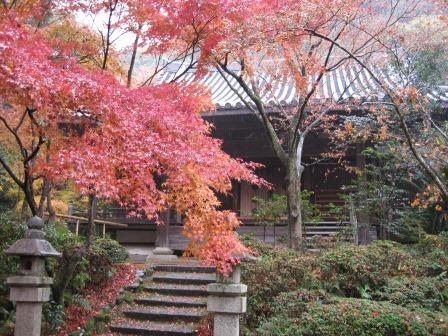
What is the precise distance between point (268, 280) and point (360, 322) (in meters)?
1.82

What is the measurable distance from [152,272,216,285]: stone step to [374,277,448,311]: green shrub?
347 cm

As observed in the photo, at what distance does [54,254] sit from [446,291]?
5938 mm

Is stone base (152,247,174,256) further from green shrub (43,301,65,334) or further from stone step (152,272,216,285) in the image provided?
green shrub (43,301,65,334)

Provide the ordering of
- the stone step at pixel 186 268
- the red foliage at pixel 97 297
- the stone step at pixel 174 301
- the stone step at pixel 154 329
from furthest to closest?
the stone step at pixel 186 268
the stone step at pixel 174 301
the red foliage at pixel 97 297
the stone step at pixel 154 329

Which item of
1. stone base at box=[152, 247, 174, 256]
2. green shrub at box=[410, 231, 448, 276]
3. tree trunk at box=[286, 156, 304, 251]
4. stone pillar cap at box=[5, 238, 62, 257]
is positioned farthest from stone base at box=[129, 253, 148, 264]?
green shrub at box=[410, 231, 448, 276]

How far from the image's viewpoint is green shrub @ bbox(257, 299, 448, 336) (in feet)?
19.0

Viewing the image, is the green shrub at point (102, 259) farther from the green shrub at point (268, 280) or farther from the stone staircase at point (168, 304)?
the green shrub at point (268, 280)

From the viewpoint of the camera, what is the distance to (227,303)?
5.72 meters

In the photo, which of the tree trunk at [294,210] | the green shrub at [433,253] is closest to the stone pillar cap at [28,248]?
the tree trunk at [294,210]

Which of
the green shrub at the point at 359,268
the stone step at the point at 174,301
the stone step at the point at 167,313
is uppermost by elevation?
the green shrub at the point at 359,268

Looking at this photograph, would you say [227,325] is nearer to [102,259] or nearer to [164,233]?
[102,259]

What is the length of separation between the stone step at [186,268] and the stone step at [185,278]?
0.13 m

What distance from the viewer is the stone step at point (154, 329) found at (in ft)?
24.2

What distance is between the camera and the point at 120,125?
5871 millimetres
